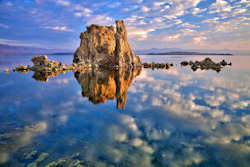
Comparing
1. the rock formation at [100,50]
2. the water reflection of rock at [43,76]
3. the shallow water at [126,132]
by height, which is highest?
the rock formation at [100,50]

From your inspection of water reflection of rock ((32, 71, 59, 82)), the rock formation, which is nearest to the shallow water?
water reflection of rock ((32, 71, 59, 82))

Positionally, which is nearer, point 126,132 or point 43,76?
point 126,132

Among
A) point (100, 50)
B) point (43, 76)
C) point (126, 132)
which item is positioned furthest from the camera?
point (100, 50)

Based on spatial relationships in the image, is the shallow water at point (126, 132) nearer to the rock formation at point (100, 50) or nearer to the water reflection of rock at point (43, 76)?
the water reflection of rock at point (43, 76)

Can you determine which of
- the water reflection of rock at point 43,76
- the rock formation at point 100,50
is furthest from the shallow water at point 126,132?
the rock formation at point 100,50

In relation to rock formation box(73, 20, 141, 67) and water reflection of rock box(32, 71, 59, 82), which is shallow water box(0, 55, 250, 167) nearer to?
water reflection of rock box(32, 71, 59, 82)

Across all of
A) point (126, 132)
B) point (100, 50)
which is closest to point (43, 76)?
point (100, 50)

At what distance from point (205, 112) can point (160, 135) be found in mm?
6144

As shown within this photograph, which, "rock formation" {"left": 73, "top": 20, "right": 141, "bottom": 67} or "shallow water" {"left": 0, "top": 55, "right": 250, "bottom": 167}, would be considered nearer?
"shallow water" {"left": 0, "top": 55, "right": 250, "bottom": 167}

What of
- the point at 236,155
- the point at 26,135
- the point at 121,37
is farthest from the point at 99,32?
the point at 236,155

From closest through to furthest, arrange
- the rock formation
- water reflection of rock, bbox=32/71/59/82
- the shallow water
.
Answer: the shallow water, water reflection of rock, bbox=32/71/59/82, the rock formation

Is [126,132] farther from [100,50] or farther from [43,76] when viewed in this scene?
[100,50]

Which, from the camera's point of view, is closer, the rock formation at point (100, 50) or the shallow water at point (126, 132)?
the shallow water at point (126, 132)

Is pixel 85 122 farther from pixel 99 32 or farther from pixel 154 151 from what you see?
pixel 99 32
